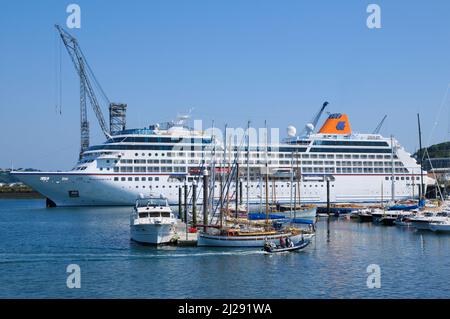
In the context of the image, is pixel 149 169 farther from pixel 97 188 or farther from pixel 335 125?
pixel 335 125

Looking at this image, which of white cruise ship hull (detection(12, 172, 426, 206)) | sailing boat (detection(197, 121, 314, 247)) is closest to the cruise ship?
white cruise ship hull (detection(12, 172, 426, 206))

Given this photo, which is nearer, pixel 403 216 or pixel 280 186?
pixel 403 216

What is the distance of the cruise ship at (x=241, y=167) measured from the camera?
69.9 meters

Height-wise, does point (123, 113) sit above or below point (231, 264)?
above

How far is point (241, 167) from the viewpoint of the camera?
7112cm

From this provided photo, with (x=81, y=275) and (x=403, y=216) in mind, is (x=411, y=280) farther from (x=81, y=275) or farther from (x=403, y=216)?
(x=403, y=216)

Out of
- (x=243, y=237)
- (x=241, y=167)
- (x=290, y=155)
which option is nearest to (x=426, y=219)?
(x=243, y=237)

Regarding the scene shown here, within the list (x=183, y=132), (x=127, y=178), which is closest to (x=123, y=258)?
(x=127, y=178)

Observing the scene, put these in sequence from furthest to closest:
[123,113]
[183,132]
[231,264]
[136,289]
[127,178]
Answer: [123,113]
[183,132]
[127,178]
[231,264]
[136,289]

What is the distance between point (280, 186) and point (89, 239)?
41198 millimetres

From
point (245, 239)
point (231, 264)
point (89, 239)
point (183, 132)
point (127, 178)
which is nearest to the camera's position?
point (231, 264)

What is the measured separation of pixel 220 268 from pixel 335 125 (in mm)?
59857

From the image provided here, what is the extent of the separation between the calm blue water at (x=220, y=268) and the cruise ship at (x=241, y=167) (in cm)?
2588
